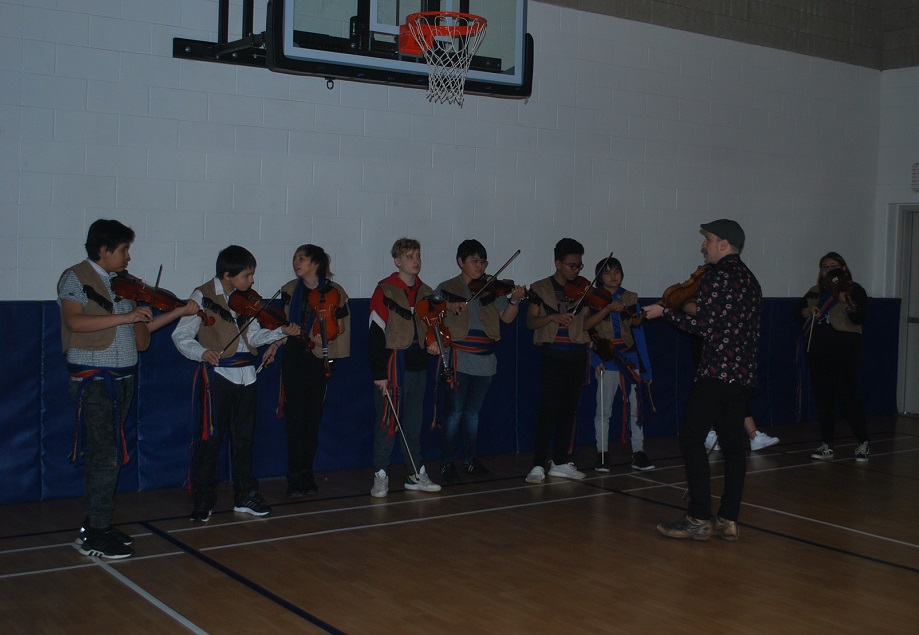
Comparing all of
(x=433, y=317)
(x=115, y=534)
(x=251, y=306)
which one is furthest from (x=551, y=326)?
(x=115, y=534)

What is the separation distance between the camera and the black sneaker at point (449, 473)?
659 centimetres

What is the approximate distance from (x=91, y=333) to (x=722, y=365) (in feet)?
10.6

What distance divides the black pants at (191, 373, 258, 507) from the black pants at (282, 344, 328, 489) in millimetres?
570

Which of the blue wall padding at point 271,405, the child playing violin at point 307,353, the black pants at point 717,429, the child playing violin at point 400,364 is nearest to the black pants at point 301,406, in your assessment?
the child playing violin at point 307,353

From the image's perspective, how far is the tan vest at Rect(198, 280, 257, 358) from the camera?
Result: 5395 millimetres

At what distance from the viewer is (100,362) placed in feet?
15.6

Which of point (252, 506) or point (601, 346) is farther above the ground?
point (601, 346)

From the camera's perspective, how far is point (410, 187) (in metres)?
7.35

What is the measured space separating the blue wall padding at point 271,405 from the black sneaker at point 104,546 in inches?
50.9

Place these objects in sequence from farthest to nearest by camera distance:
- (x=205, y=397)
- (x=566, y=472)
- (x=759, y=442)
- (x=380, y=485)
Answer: (x=759, y=442), (x=566, y=472), (x=380, y=485), (x=205, y=397)

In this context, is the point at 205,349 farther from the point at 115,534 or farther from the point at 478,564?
the point at 478,564

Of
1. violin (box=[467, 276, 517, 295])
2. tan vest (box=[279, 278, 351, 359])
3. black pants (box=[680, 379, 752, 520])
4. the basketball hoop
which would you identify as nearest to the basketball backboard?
the basketball hoop

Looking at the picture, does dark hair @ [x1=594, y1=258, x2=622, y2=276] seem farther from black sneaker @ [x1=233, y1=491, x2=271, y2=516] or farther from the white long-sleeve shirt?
black sneaker @ [x1=233, y1=491, x2=271, y2=516]

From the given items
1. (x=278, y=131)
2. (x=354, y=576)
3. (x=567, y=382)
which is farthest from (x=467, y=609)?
(x=278, y=131)
